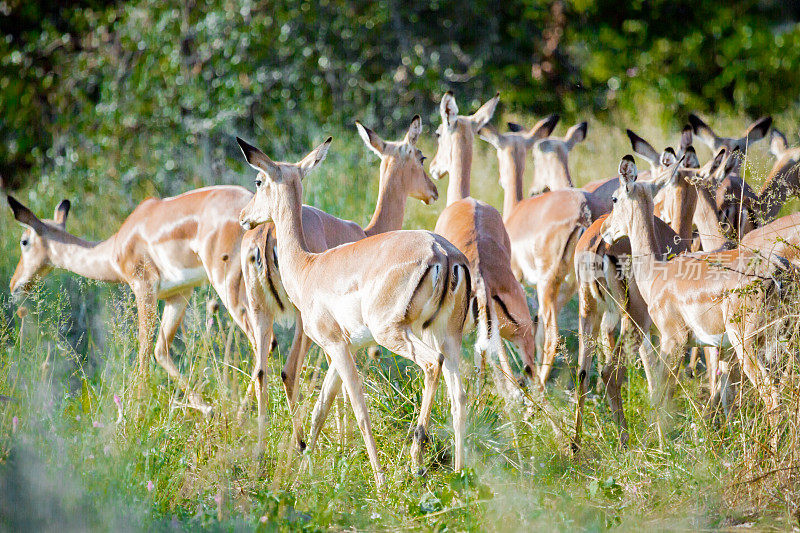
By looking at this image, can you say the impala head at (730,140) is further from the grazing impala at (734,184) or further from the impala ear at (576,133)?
the impala ear at (576,133)

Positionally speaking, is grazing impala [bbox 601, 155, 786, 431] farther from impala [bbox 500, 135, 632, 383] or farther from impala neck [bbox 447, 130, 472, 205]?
impala neck [bbox 447, 130, 472, 205]

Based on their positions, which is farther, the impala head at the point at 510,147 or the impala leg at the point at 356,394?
the impala head at the point at 510,147

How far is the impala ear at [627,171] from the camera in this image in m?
4.93

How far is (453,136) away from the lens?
23.9 ft

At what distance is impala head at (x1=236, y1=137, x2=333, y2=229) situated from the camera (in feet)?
16.0

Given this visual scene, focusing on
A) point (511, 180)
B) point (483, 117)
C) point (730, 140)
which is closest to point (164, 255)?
point (483, 117)

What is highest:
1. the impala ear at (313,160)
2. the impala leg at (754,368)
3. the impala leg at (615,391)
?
the impala ear at (313,160)

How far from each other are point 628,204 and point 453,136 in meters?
2.39

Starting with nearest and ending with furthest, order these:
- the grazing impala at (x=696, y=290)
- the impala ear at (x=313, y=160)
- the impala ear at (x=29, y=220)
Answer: the grazing impala at (x=696, y=290) → the impala ear at (x=313, y=160) → the impala ear at (x=29, y=220)

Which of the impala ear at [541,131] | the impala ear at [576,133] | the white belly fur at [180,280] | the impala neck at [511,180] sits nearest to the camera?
the white belly fur at [180,280]

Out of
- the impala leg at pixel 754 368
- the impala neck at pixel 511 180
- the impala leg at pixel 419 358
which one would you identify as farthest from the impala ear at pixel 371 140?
the impala leg at pixel 754 368

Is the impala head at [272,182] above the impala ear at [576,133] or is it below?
above

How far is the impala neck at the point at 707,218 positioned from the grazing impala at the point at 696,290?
104cm

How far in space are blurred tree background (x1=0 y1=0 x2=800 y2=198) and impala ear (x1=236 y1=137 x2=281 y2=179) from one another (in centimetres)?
526
